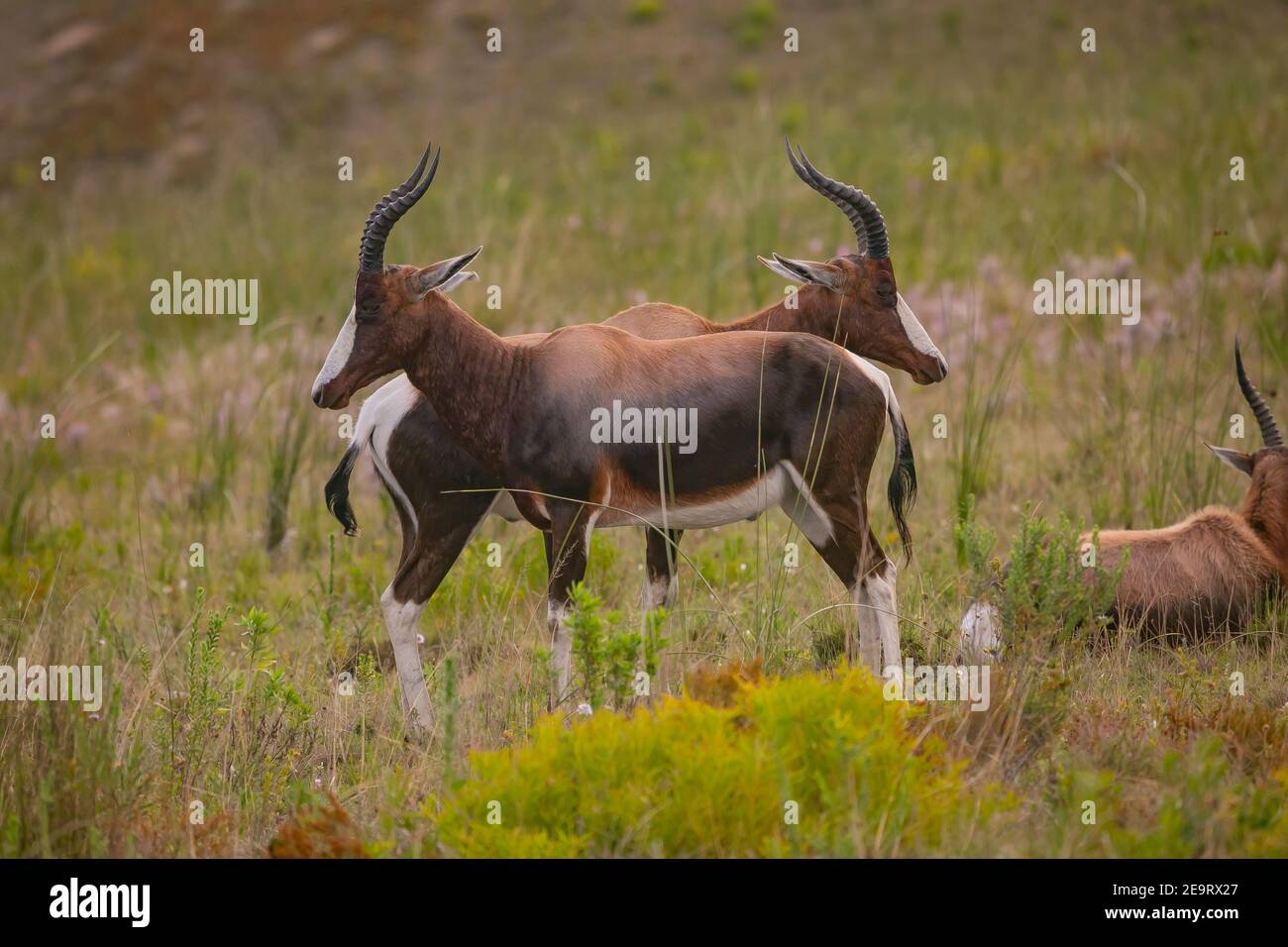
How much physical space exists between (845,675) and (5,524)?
251 inches

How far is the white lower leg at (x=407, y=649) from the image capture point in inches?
232

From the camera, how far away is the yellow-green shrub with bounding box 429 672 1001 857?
4.10 metres

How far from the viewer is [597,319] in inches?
479

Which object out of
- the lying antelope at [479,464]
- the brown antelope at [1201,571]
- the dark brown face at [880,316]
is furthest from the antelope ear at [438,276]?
the brown antelope at [1201,571]

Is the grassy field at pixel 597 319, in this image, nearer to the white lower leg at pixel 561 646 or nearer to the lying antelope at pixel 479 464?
the white lower leg at pixel 561 646

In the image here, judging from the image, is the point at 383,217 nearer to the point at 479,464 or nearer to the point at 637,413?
the point at 479,464

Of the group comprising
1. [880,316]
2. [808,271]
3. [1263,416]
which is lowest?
[1263,416]

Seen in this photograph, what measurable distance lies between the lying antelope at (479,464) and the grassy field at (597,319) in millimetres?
448

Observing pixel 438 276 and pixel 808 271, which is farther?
pixel 808 271

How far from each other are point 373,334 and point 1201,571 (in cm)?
388

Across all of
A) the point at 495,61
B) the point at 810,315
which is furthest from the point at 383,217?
the point at 495,61

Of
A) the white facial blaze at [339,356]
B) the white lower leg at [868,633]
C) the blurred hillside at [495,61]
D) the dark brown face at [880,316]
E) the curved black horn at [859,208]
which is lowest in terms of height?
the white lower leg at [868,633]

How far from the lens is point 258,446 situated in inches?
438

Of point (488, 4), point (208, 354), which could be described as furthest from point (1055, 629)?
point (488, 4)
